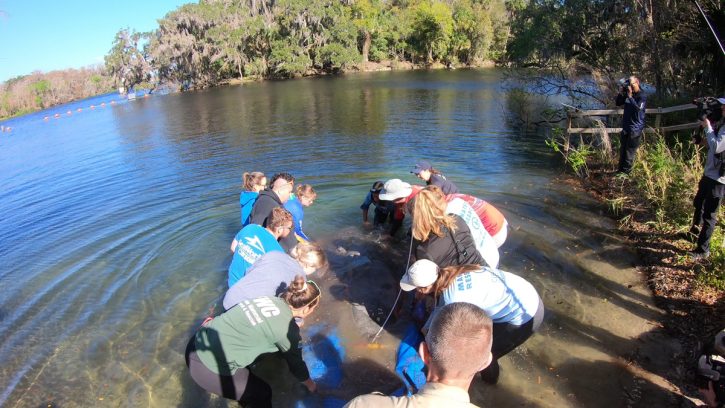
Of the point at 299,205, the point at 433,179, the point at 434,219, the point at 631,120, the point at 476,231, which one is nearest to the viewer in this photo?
the point at 434,219

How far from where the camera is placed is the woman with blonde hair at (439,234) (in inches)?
145

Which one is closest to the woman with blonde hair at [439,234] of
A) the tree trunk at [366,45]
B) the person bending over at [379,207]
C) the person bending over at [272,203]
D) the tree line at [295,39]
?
the person bending over at [272,203]

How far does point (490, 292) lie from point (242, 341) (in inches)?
81.5

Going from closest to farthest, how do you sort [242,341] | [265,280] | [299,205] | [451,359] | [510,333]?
[451,359] → [242,341] → [510,333] → [265,280] → [299,205]

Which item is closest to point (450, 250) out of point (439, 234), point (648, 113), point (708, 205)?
point (439, 234)

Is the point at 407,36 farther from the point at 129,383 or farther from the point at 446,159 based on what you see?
the point at 129,383

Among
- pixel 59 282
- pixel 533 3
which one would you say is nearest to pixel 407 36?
pixel 533 3

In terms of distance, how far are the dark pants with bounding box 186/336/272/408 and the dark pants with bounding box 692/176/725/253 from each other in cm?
594

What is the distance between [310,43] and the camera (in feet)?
189

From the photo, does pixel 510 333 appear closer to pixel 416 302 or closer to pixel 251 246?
pixel 416 302

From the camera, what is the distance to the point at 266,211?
215 inches

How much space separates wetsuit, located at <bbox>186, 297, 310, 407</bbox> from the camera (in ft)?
10.8

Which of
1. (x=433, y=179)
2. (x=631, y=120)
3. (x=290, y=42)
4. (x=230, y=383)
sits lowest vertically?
(x=230, y=383)

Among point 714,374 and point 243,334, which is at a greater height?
point 243,334
